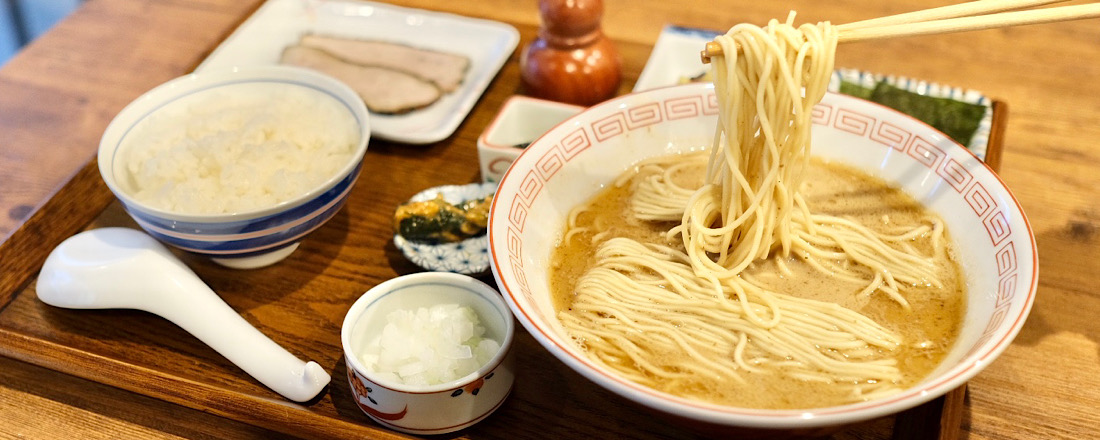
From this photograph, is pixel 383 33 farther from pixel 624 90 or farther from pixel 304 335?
pixel 304 335

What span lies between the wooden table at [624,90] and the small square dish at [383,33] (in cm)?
7

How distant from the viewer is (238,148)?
2.11 metres

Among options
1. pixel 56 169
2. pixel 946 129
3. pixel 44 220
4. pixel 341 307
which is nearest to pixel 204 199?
pixel 341 307

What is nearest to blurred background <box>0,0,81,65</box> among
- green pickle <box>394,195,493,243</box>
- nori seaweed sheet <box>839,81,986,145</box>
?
green pickle <box>394,195,493,243</box>

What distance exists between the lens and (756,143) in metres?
1.79

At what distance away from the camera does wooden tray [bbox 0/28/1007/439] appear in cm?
165

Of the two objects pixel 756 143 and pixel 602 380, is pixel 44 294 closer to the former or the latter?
pixel 602 380

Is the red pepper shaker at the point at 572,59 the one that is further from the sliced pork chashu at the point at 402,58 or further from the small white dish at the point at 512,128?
the sliced pork chashu at the point at 402,58

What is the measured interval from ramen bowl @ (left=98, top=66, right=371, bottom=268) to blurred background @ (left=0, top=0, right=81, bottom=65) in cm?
337

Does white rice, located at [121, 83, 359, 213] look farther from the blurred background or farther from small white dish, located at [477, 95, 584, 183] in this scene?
the blurred background

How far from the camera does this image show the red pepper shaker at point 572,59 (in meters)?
2.56

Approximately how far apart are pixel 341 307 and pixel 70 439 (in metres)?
0.64

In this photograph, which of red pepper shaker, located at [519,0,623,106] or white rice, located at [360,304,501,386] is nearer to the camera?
white rice, located at [360,304,501,386]

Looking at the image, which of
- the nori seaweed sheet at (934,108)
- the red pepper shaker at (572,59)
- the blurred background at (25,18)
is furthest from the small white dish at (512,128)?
the blurred background at (25,18)
